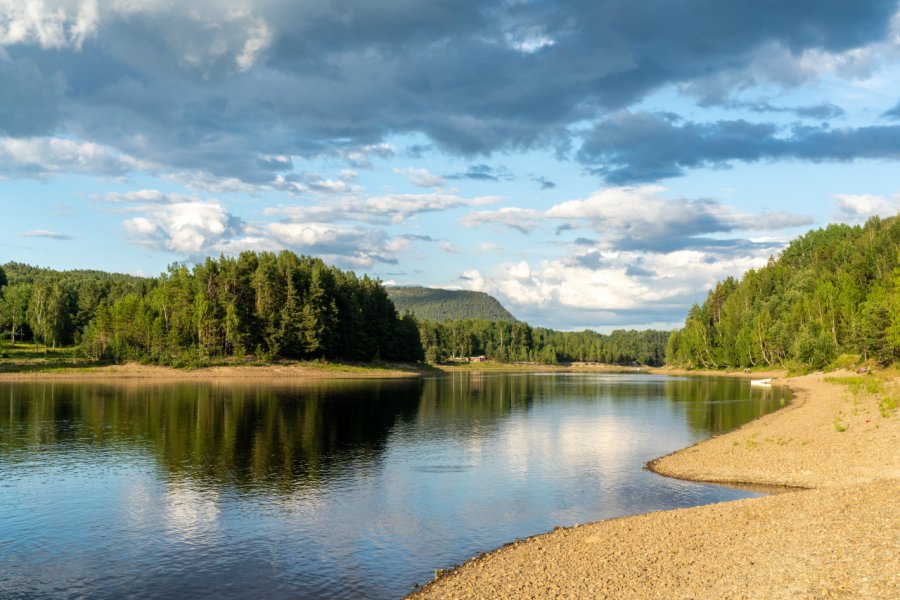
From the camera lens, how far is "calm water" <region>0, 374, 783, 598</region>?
2598cm

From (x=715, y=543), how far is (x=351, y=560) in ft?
49.4

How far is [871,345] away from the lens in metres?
122

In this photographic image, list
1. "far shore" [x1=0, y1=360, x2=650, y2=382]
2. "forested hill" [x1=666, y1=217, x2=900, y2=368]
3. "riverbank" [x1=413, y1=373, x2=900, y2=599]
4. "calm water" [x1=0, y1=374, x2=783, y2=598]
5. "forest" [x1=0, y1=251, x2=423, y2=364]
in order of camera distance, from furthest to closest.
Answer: "forest" [x1=0, y1=251, x2=423, y2=364]
"far shore" [x1=0, y1=360, x2=650, y2=382]
"forested hill" [x1=666, y1=217, x2=900, y2=368]
"calm water" [x1=0, y1=374, x2=783, y2=598]
"riverbank" [x1=413, y1=373, x2=900, y2=599]

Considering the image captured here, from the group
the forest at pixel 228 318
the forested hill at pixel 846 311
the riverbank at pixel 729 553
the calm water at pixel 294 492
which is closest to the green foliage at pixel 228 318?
the forest at pixel 228 318

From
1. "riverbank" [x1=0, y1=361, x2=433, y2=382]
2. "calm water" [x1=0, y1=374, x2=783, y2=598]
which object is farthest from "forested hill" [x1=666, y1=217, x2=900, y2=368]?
"riverbank" [x1=0, y1=361, x2=433, y2=382]

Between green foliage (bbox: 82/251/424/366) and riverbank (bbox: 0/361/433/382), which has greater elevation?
green foliage (bbox: 82/251/424/366)

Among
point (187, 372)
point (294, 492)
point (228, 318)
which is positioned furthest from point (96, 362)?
point (294, 492)

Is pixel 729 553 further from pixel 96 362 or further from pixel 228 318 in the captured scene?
pixel 96 362

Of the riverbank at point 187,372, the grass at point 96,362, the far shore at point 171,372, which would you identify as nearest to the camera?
the riverbank at point 187,372

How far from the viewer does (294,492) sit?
3953 centimetres

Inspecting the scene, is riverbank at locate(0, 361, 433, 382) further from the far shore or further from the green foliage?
the green foliage

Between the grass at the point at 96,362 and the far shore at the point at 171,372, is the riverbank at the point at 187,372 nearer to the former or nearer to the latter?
the far shore at the point at 171,372

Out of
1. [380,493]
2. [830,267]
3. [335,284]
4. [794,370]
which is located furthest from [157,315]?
[830,267]

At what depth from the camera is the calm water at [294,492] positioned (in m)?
26.0
